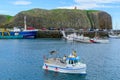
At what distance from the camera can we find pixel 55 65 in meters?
48.8

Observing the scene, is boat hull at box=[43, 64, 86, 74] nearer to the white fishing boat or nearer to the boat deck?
the white fishing boat

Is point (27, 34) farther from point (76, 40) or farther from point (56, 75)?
point (56, 75)

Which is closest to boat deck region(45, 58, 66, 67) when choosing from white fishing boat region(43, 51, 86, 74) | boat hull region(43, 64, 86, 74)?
white fishing boat region(43, 51, 86, 74)

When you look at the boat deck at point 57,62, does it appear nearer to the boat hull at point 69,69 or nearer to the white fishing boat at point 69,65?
the white fishing boat at point 69,65

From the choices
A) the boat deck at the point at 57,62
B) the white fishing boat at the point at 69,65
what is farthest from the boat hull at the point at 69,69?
the boat deck at the point at 57,62

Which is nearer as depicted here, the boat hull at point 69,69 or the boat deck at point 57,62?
the boat hull at point 69,69

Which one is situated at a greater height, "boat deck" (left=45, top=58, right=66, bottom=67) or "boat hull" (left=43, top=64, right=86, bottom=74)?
"boat deck" (left=45, top=58, right=66, bottom=67)

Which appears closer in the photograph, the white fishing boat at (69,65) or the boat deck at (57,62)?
the white fishing boat at (69,65)

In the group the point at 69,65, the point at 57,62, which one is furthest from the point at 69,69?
the point at 57,62

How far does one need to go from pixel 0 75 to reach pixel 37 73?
5.11 metres

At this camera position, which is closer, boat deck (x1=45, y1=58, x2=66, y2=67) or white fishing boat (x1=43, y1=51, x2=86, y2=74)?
white fishing boat (x1=43, y1=51, x2=86, y2=74)

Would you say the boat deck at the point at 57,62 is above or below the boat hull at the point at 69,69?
above

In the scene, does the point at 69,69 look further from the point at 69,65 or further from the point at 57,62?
the point at 57,62

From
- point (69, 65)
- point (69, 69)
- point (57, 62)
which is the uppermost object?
point (57, 62)
